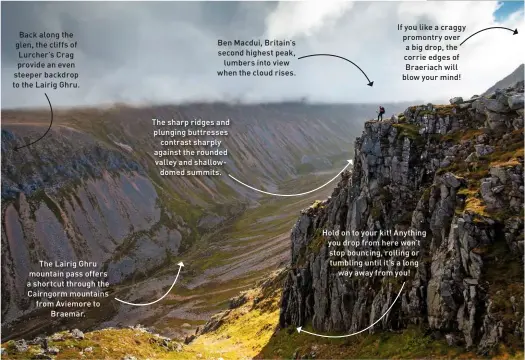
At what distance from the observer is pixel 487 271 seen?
35.2 meters

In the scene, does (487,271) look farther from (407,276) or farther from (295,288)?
(295,288)

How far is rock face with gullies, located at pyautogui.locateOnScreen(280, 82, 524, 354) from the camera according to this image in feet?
114

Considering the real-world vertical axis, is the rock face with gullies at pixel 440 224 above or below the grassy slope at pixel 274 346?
above

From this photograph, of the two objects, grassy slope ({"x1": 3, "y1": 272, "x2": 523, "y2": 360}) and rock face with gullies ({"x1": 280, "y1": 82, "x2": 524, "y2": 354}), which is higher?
rock face with gullies ({"x1": 280, "y1": 82, "x2": 524, "y2": 354})

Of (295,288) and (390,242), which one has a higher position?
(390,242)

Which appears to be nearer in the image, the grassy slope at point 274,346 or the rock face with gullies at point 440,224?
the rock face with gullies at point 440,224

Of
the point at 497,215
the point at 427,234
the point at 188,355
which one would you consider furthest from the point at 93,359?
the point at 497,215

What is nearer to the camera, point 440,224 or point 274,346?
point 440,224

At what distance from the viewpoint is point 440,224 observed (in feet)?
133

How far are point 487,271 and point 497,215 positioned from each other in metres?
5.07

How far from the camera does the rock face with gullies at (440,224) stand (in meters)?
34.9

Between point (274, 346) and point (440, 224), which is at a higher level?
point (440, 224)

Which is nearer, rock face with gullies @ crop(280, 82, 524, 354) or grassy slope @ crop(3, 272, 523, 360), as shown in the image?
rock face with gullies @ crop(280, 82, 524, 354)

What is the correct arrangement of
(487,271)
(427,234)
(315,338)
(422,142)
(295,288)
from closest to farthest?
(487,271) < (427,234) < (422,142) < (315,338) < (295,288)
